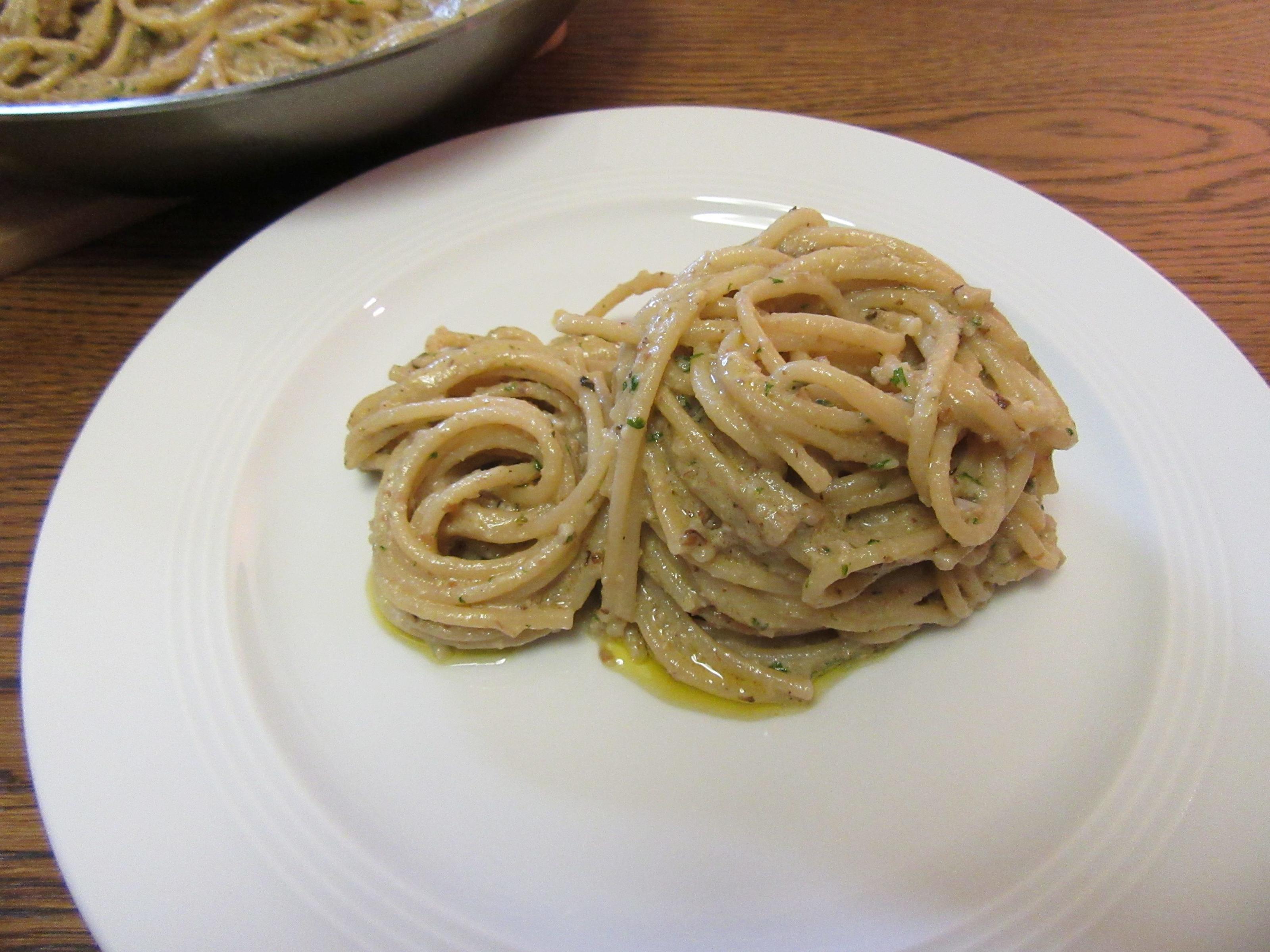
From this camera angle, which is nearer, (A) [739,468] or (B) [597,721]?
(A) [739,468]

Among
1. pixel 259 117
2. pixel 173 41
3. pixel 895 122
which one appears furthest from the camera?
pixel 895 122

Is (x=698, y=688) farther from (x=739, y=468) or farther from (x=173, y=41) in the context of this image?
(x=173, y=41)

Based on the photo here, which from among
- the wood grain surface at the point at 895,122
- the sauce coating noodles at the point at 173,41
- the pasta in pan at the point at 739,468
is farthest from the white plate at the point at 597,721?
the sauce coating noodles at the point at 173,41

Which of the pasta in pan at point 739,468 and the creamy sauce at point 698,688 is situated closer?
the pasta in pan at point 739,468

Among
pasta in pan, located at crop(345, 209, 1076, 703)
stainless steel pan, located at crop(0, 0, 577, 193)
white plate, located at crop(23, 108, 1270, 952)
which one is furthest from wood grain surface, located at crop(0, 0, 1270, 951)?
pasta in pan, located at crop(345, 209, 1076, 703)

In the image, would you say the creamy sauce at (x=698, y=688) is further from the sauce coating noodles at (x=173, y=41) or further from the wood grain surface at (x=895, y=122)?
the sauce coating noodles at (x=173, y=41)

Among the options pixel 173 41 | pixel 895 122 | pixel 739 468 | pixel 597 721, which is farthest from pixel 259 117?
pixel 895 122

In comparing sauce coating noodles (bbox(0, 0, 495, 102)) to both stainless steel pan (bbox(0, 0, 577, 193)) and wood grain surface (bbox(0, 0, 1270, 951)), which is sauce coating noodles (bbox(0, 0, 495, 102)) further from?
stainless steel pan (bbox(0, 0, 577, 193))
